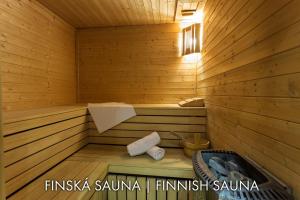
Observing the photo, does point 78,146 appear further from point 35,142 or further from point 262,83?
point 262,83

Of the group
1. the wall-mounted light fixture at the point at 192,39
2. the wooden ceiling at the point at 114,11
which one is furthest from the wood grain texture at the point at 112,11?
the wall-mounted light fixture at the point at 192,39

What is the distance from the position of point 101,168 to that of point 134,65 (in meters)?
2.17

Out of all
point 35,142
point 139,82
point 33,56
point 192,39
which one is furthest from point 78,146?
point 192,39

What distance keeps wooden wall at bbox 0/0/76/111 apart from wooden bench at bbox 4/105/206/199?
0.47 meters

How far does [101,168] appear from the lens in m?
1.84

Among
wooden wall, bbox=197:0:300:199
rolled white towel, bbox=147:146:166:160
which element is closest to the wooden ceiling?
wooden wall, bbox=197:0:300:199

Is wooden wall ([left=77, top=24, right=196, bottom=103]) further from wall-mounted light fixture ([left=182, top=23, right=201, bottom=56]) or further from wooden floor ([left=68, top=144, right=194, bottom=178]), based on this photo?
wooden floor ([left=68, top=144, right=194, bottom=178])

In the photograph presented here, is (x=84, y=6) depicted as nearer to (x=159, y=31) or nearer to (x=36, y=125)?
(x=159, y=31)

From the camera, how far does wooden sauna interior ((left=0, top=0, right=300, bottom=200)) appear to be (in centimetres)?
94

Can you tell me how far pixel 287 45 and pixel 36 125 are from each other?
183 cm

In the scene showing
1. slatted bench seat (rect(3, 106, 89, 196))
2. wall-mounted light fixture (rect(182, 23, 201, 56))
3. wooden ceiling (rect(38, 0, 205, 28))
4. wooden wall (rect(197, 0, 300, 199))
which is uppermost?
wooden ceiling (rect(38, 0, 205, 28))

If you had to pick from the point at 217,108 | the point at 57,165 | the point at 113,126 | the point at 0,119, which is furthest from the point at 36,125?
the point at 217,108

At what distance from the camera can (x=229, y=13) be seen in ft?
5.12

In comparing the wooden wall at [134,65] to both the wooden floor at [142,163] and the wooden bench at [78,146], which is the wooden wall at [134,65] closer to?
the wooden bench at [78,146]
